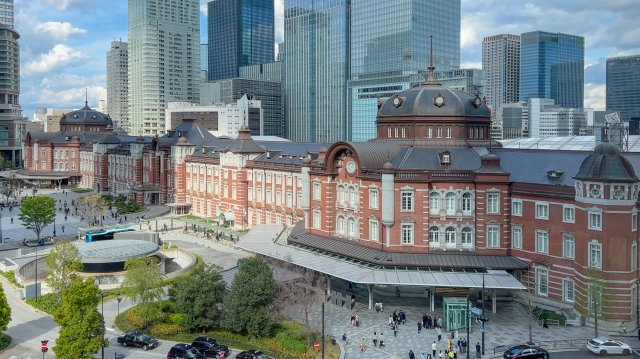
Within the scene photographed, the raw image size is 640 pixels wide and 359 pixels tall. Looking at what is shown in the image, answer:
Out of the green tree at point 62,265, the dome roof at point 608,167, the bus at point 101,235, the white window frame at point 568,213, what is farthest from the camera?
the bus at point 101,235

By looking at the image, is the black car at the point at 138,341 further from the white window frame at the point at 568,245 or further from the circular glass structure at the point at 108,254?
the white window frame at the point at 568,245

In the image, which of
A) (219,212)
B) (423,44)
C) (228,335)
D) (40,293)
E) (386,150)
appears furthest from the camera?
(423,44)

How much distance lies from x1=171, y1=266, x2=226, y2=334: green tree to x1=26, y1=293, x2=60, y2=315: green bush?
1269 cm

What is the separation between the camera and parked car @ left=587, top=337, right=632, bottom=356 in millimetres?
41219

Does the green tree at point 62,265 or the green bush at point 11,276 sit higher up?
the green tree at point 62,265

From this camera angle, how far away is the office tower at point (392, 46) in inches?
6644

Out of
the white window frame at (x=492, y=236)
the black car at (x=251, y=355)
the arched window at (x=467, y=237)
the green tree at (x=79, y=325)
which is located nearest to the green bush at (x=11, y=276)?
the green tree at (x=79, y=325)

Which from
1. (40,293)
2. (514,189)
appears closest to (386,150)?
(514,189)

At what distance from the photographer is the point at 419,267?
53.3m

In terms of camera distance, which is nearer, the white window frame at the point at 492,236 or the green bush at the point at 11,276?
the white window frame at the point at 492,236

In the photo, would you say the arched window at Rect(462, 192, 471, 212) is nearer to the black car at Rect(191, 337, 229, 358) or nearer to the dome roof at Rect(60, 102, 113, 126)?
the black car at Rect(191, 337, 229, 358)

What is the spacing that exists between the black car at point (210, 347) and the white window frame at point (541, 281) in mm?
27119

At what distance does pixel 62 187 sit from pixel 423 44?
101 m

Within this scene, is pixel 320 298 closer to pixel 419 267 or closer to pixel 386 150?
pixel 419 267
